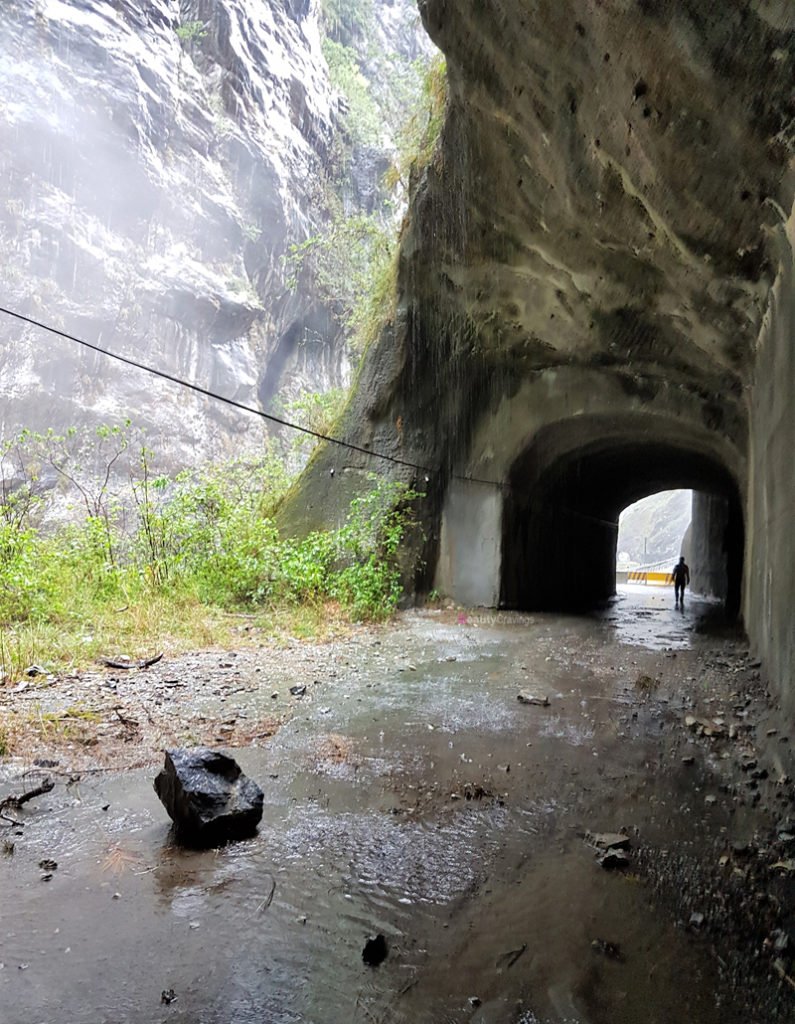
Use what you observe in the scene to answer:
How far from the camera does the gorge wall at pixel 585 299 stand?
378 cm

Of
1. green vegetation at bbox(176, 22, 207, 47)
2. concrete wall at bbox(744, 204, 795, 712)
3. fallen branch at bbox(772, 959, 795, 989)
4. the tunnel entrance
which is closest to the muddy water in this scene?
fallen branch at bbox(772, 959, 795, 989)

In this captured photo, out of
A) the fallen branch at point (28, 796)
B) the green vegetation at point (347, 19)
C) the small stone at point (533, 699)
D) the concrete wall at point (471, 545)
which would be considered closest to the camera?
the fallen branch at point (28, 796)

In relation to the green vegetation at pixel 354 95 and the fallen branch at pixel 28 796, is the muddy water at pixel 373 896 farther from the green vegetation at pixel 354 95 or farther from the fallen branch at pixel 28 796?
the green vegetation at pixel 354 95

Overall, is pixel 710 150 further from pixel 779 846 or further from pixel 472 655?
pixel 472 655

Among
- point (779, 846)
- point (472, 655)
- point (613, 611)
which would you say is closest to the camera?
point (779, 846)

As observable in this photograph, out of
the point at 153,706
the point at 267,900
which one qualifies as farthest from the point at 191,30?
the point at 267,900

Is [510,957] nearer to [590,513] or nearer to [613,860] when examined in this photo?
[613,860]

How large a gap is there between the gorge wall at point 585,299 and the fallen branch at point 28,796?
4727mm

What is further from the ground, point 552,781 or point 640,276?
point 640,276

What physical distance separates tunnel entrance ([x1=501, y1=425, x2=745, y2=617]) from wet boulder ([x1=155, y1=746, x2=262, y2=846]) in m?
8.22

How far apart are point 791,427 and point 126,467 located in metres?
31.8

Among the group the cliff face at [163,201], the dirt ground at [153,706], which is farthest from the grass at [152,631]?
the cliff face at [163,201]

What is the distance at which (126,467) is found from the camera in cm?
3130

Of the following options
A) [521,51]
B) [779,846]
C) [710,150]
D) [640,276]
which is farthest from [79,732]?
[640,276]
